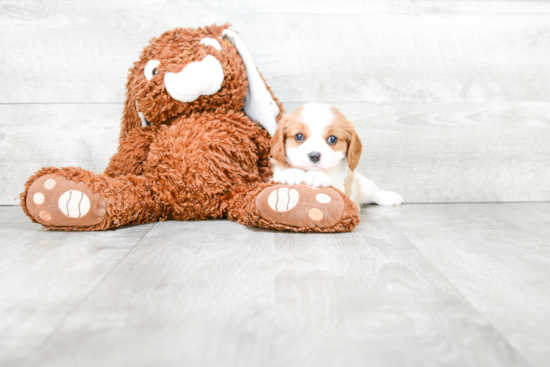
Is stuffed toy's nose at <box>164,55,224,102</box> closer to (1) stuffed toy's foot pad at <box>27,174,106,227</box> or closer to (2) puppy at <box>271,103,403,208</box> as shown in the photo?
(2) puppy at <box>271,103,403,208</box>

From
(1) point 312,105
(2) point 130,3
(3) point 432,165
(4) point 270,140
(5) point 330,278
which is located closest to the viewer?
(5) point 330,278

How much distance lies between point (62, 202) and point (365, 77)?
104 cm

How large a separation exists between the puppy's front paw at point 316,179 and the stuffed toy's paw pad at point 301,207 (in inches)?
1.7

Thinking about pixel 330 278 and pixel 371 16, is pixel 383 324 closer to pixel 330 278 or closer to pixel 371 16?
pixel 330 278

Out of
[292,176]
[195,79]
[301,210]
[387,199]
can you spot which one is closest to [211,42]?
[195,79]

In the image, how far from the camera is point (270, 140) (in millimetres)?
1284

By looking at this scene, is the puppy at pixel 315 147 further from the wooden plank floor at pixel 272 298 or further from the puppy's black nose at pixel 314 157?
the wooden plank floor at pixel 272 298

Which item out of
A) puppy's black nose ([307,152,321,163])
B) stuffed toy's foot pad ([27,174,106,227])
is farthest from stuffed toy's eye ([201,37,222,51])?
stuffed toy's foot pad ([27,174,106,227])

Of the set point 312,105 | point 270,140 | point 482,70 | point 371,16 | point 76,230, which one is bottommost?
point 76,230

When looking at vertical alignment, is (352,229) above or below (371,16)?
below

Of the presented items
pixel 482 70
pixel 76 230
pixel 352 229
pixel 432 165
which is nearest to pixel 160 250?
pixel 76 230

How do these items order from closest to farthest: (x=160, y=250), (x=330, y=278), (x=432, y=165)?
(x=330, y=278)
(x=160, y=250)
(x=432, y=165)

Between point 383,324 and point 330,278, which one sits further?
point 330,278

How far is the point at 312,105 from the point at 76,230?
0.68 meters
